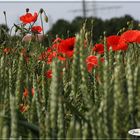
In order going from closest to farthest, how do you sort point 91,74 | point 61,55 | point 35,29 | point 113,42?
point 91,74, point 113,42, point 61,55, point 35,29

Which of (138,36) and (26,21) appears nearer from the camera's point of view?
(138,36)

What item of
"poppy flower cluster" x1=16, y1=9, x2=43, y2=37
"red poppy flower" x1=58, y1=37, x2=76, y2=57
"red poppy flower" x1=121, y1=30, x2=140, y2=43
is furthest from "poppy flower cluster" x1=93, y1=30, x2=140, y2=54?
"poppy flower cluster" x1=16, y1=9, x2=43, y2=37

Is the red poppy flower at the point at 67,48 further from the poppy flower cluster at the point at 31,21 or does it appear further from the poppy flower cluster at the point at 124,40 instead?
the poppy flower cluster at the point at 31,21

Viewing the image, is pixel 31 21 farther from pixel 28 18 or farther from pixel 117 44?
pixel 117 44

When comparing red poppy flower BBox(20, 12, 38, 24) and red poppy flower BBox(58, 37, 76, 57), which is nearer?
red poppy flower BBox(58, 37, 76, 57)

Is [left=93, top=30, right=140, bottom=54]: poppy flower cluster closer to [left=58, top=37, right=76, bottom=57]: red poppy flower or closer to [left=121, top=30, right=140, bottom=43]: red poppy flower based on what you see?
[left=121, top=30, right=140, bottom=43]: red poppy flower

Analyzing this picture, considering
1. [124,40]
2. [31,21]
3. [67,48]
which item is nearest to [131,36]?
[124,40]

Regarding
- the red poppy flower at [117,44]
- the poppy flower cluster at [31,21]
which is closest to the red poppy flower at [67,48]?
the red poppy flower at [117,44]

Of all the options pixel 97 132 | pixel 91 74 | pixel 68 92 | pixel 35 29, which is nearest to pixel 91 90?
pixel 68 92

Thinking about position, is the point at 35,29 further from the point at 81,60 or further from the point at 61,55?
the point at 81,60

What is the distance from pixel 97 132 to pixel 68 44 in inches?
46.8

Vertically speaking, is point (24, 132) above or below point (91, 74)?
below

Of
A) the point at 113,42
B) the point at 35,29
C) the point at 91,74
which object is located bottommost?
the point at 91,74

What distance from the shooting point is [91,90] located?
138cm
